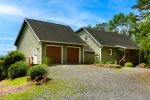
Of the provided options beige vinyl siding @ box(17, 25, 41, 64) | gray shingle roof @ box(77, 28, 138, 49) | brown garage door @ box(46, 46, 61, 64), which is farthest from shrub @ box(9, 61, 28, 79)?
gray shingle roof @ box(77, 28, 138, 49)

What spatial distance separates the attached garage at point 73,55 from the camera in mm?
31578

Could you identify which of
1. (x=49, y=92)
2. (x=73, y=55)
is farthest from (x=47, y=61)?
(x=49, y=92)

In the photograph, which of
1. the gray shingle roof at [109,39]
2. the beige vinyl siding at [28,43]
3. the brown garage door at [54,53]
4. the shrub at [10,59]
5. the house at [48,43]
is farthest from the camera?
the gray shingle roof at [109,39]

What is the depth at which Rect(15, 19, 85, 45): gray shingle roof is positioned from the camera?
29.4 meters

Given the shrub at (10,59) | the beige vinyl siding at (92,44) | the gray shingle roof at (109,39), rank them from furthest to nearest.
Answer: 1. the gray shingle roof at (109,39)
2. the beige vinyl siding at (92,44)
3. the shrub at (10,59)

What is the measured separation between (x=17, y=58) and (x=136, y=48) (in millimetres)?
22476

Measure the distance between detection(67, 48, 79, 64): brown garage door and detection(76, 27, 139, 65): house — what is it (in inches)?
154

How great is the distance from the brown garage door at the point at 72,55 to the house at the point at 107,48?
3.92 meters

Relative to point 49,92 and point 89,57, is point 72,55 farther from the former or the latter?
point 49,92

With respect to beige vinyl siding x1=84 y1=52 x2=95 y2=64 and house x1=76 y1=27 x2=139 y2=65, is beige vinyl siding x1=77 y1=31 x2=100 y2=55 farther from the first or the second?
beige vinyl siding x1=84 y1=52 x2=95 y2=64

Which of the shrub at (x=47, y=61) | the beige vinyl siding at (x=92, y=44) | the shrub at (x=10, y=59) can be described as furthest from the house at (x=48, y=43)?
the shrub at (x=10, y=59)

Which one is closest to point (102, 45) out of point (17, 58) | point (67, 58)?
point (67, 58)

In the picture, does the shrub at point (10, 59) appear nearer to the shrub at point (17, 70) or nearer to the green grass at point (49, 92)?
the shrub at point (17, 70)

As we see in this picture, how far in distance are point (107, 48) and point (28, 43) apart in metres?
11.7
